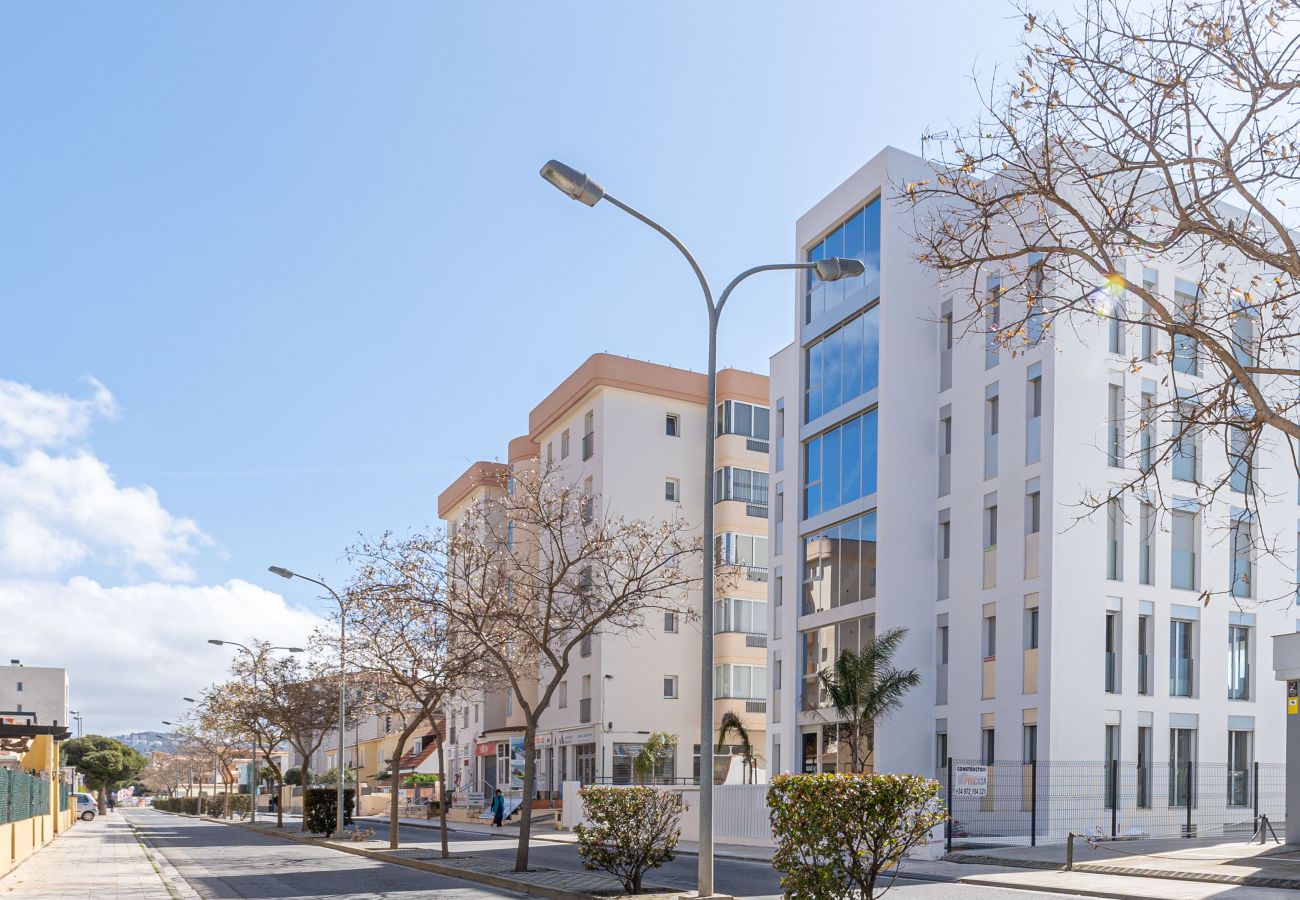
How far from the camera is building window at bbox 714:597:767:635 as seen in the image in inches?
1992

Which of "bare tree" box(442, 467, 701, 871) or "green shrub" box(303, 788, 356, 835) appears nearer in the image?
"bare tree" box(442, 467, 701, 871)

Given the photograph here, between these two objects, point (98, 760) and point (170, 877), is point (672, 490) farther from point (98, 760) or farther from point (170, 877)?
point (98, 760)

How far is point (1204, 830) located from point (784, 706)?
38.3 ft

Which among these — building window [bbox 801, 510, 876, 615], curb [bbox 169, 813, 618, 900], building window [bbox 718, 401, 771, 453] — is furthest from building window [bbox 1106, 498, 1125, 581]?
building window [bbox 718, 401, 771, 453]

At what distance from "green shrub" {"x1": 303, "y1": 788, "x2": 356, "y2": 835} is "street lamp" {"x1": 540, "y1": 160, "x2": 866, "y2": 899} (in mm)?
28839

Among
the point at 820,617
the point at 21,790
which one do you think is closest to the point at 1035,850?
the point at 820,617

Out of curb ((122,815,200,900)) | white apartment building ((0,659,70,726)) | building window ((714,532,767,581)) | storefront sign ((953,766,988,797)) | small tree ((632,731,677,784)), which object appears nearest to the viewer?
curb ((122,815,200,900))

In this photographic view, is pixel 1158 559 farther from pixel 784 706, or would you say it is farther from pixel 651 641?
pixel 651 641

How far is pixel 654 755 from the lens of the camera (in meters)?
47.0

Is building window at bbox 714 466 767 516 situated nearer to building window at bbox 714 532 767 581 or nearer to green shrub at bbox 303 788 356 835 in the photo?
building window at bbox 714 532 767 581

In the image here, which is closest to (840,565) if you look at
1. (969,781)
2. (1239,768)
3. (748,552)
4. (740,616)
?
(969,781)

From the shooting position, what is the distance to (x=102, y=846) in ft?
118

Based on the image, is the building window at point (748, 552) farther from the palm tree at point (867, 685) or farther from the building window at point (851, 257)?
the palm tree at point (867, 685)

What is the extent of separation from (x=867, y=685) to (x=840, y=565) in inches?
258
